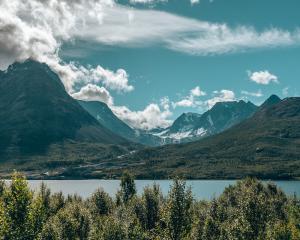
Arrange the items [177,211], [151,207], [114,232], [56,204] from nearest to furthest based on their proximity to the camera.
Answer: [177,211], [114,232], [151,207], [56,204]

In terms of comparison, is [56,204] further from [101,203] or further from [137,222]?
[137,222]

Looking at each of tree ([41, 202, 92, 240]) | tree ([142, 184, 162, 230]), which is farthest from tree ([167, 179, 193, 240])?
tree ([142, 184, 162, 230])

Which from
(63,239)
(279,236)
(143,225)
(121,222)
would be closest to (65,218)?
(63,239)

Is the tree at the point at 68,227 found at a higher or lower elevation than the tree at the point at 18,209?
lower

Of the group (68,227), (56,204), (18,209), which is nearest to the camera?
(18,209)

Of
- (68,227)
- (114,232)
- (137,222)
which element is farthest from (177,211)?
(68,227)

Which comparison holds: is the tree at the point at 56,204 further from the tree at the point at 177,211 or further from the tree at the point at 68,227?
the tree at the point at 177,211

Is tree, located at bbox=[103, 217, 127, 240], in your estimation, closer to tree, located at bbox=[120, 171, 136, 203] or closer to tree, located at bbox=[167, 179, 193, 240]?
tree, located at bbox=[167, 179, 193, 240]

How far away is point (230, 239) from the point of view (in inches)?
3292

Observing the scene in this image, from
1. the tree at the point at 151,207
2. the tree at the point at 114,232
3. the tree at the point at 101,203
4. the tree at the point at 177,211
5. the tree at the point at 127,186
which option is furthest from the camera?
the tree at the point at 127,186

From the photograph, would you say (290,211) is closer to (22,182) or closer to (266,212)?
(266,212)

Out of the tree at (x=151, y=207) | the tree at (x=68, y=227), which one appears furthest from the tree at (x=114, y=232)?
the tree at (x=151, y=207)

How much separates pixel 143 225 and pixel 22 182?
56.7m

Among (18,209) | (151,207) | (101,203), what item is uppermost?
(18,209)
